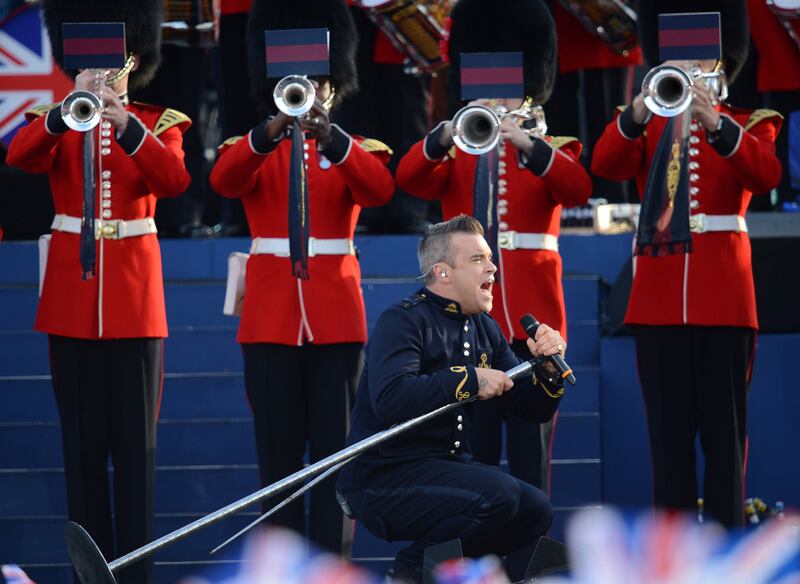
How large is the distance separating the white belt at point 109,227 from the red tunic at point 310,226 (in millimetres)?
278

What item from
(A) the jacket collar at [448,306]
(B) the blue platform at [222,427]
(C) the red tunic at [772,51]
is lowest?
(B) the blue platform at [222,427]

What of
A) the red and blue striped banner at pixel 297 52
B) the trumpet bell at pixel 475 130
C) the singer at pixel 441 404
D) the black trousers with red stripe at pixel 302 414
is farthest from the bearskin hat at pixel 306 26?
the singer at pixel 441 404

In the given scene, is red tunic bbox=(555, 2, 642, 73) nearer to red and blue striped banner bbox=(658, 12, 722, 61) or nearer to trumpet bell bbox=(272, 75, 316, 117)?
red and blue striped banner bbox=(658, 12, 722, 61)

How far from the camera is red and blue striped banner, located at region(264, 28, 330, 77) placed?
157 inches

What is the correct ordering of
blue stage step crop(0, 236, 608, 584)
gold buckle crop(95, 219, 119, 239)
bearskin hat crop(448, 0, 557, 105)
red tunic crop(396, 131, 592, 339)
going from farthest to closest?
blue stage step crop(0, 236, 608, 584) → bearskin hat crop(448, 0, 557, 105) → red tunic crop(396, 131, 592, 339) → gold buckle crop(95, 219, 119, 239)

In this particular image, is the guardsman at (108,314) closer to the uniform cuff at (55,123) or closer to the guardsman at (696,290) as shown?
the uniform cuff at (55,123)

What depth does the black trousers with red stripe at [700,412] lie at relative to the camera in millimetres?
4066

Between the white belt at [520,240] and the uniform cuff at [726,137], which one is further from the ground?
the uniform cuff at [726,137]

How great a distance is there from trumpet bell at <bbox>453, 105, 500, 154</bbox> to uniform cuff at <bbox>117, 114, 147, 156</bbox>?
3.17ft

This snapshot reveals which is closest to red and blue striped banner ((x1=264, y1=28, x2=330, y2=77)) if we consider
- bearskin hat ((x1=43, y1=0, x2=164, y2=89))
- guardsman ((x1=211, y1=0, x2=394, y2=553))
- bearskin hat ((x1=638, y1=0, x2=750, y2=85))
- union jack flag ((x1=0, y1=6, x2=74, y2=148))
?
guardsman ((x1=211, y1=0, x2=394, y2=553))

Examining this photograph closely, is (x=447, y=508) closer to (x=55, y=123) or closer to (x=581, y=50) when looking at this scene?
(x=55, y=123)

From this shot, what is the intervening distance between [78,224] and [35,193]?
178cm

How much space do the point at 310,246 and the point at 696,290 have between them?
4.13 feet

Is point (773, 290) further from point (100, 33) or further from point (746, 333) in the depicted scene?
point (100, 33)
